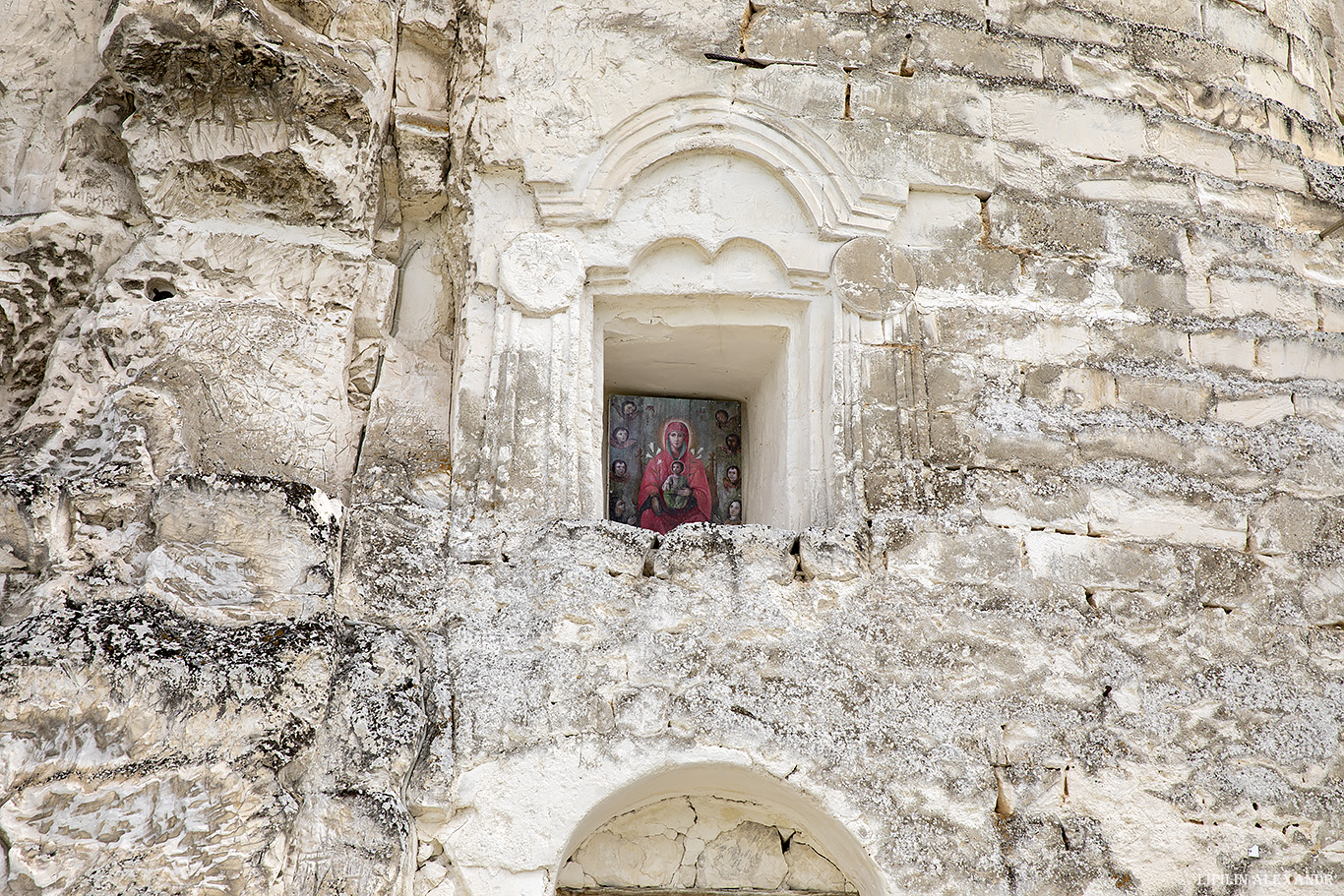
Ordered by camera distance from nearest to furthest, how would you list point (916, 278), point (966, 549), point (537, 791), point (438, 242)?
point (537, 791) < point (966, 549) < point (916, 278) < point (438, 242)

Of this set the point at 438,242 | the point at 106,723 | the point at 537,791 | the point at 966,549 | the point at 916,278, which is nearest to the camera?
the point at 106,723

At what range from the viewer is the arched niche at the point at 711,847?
3725mm

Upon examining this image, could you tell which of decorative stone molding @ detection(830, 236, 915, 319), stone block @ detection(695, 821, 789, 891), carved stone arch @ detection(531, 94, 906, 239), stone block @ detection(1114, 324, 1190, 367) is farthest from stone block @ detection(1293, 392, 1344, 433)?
stone block @ detection(695, 821, 789, 891)

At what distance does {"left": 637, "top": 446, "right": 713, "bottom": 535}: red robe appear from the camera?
4426 mm

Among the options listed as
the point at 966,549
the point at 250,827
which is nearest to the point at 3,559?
the point at 250,827

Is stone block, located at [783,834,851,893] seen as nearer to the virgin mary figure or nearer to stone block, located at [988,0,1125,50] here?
the virgin mary figure

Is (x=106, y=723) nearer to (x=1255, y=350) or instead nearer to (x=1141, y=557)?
(x=1141, y=557)

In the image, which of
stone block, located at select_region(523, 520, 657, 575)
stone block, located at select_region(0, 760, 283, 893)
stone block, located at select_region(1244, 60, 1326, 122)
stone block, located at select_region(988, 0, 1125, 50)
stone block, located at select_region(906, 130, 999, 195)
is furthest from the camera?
stone block, located at select_region(1244, 60, 1326, 122)

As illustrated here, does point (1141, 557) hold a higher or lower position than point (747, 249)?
lower

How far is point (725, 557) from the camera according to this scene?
3.57 metres

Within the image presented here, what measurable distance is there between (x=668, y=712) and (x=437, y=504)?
42.4 inches

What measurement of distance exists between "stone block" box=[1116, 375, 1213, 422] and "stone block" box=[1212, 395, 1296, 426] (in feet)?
0.20

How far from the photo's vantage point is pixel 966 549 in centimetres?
366

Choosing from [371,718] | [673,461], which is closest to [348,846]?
[371,718]
